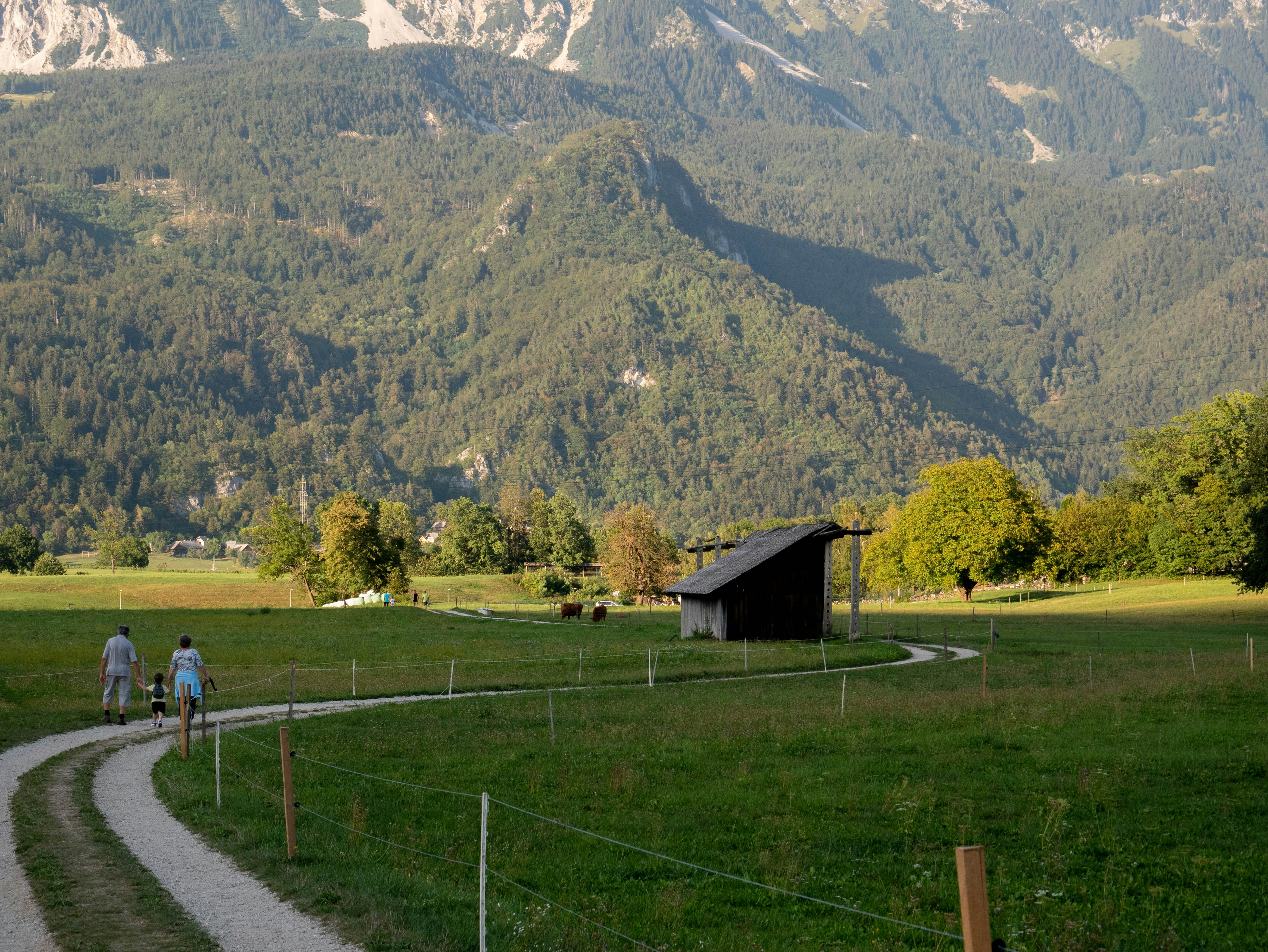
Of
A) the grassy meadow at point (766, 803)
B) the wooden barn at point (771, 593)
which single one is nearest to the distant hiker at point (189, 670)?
the grassy meadow at point (766, 803)

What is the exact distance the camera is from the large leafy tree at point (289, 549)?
10762cm

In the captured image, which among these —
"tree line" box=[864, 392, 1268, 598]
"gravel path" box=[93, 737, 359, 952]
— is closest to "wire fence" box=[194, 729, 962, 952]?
"gravel path" box=[93, 737, 359, 952]

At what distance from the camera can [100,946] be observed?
11477mm

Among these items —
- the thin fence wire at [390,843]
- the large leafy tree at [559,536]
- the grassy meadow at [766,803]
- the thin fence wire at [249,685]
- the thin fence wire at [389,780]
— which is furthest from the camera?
the large leafy tree at [559,536]

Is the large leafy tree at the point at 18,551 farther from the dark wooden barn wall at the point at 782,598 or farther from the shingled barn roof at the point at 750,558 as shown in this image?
the dark wooden barn wall at the point at 782,598

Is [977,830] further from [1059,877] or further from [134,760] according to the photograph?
[134,760]

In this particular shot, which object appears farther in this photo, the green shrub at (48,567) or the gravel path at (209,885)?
the green shrub at (48,567)

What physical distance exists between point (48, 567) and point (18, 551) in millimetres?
8709

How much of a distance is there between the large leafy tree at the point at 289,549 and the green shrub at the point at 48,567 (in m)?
43.2

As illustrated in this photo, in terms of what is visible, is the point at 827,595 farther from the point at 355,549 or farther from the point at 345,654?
the point at 355,549

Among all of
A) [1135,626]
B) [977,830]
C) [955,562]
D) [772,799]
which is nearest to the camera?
[977,830]

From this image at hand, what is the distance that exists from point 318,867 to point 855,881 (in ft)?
20.9

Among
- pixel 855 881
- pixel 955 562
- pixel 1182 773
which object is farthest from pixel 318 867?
pixel 955 562

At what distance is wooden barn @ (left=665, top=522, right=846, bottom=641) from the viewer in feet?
194
